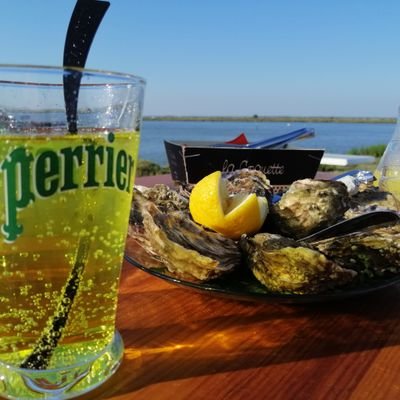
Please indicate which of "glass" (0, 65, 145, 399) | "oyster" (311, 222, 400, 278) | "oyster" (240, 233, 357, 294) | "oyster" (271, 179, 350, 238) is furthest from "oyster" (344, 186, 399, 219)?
"glass" (0, 65, 145, 399)

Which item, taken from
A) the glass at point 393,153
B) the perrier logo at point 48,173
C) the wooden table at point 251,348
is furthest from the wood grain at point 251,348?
the glass at point 393,153

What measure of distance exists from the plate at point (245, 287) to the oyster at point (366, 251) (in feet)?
0.07

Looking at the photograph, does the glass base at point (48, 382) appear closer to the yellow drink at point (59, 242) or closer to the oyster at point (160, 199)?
the yellow drink at point (59, 242)

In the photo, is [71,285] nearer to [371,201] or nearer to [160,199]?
[160,199]

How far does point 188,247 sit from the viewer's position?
688mm

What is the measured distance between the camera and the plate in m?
0.63

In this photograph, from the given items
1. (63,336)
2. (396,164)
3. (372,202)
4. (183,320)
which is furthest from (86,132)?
(396,164)

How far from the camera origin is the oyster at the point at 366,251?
0.71 meters

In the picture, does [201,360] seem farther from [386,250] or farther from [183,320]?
[386,250]

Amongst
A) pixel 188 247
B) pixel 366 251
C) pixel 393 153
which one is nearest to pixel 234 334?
pixel 188 247

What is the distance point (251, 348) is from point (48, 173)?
36 centimetres

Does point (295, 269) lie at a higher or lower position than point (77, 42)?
lower

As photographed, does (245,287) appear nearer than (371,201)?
Yes

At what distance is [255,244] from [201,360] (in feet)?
0.65
